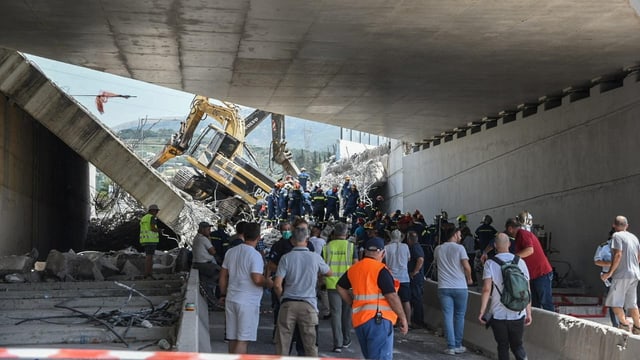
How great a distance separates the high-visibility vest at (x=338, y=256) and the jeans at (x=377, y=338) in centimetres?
407

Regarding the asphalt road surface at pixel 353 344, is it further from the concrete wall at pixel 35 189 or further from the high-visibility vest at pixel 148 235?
the concrete wall at pixel 35 189

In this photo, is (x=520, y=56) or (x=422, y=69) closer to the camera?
(x=520, y=56)

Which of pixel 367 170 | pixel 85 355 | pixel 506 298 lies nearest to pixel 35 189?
pixel 367 170

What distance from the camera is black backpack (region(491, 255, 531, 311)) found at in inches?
351

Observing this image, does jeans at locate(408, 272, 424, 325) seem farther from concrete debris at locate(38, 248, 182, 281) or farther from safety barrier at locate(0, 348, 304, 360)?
safety barrier at locate(0, 348, 304, 360)

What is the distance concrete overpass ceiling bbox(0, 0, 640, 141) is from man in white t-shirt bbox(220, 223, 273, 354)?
5039 mm

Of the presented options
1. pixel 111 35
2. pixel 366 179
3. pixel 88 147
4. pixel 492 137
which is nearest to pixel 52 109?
pixel 88 147

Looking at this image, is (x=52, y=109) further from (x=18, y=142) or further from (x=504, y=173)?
(x=504, y=173)

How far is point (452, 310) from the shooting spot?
40.5 feet

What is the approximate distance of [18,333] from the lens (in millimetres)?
10828

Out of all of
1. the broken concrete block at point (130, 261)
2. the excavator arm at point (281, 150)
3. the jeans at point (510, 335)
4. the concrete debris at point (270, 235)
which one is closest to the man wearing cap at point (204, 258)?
the broken concrete block at point (130, 261)

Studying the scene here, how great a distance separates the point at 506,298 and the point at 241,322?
2803 mm

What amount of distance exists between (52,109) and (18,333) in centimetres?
1289

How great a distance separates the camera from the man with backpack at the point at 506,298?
29.3 feet
